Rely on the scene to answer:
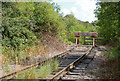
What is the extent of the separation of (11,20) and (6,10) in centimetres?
83

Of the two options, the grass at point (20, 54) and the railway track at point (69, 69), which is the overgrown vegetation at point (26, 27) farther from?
the railway track at point (69, 69)

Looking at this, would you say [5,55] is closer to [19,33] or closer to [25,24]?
[19,33]

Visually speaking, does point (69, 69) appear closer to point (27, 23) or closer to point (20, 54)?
point (20, 54)

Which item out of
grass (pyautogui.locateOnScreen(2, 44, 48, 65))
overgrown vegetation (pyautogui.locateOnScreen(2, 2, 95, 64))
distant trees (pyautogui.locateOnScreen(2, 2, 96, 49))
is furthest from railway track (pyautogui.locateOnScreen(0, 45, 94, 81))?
distant trees (pyautogui.locateOnScreen(2, 2, 96, 49))

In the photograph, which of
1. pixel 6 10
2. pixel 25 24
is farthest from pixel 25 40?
pixel 6 10

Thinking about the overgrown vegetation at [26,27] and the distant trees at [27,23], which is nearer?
the overgrown vegetation at [26,27]

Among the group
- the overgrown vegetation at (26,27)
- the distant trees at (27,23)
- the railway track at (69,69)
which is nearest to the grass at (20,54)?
the overgrown vegetation at (26,27)

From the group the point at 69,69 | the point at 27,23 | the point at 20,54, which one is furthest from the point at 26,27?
the point at 69,69

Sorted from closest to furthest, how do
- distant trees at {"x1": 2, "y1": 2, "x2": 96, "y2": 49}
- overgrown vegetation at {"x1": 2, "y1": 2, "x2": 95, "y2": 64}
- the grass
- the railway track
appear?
1. the railway track
2. the grass
3. overgrown vegetation at {"x1": 2, "y1": 2, "x2": 95, "y2": 64}
4. distant trees at {"x1": 2, "y1": 2, "x2": 96, "y2": 49}

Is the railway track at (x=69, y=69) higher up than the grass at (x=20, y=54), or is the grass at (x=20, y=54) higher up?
the grass at (x=20, y=54)

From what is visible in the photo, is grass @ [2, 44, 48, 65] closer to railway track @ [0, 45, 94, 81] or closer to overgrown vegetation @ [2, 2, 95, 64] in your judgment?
overgrown vegetation @ [2, 2, 95, 64]

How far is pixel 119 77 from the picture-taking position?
20.8 feet

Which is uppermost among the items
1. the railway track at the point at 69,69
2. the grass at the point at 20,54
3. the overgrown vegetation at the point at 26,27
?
the overgrown vegetation at the point at 26,27

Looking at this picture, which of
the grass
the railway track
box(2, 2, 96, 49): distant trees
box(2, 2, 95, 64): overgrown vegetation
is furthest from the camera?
box(2, 2, 96, 49): distant trees
